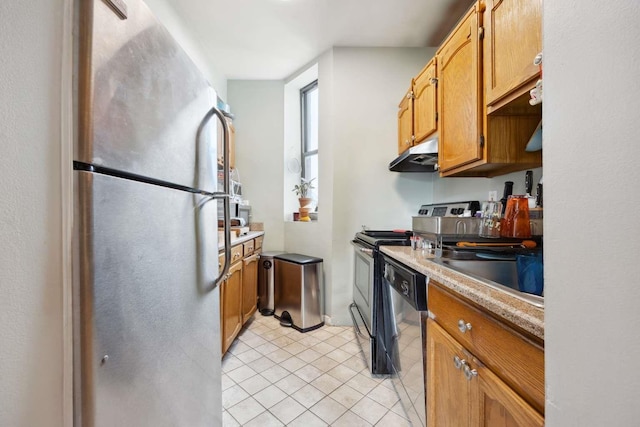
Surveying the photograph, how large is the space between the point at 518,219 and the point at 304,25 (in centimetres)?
222

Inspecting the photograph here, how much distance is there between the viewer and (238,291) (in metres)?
2.12

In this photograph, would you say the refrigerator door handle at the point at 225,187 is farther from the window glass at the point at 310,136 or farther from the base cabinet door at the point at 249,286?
the window glass at the point at 310,136

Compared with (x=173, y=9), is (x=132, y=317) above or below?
below

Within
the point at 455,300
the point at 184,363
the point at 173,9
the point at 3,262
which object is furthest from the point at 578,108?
the point at 173,9

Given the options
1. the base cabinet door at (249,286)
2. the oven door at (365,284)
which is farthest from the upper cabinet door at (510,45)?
the base cabinet door at (249,286)

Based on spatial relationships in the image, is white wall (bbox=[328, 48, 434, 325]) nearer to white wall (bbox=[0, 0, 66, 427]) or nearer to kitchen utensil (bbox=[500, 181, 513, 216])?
kitchen utensil (bbox=[500, 181, 513, 216])

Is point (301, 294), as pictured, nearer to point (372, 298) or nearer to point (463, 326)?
point (372, 298)

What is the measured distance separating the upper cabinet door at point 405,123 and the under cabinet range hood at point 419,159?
142mm

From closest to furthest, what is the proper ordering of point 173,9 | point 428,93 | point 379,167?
point 428,93
point 173,9
point 379,167

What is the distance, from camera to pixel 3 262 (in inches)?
17.3

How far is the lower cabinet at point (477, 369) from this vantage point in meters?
0.58

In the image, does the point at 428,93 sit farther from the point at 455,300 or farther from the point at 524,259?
the point at 455,300

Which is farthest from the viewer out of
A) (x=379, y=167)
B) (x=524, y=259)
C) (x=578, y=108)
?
(x=379, y=167)

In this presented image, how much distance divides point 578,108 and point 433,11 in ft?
7.45
